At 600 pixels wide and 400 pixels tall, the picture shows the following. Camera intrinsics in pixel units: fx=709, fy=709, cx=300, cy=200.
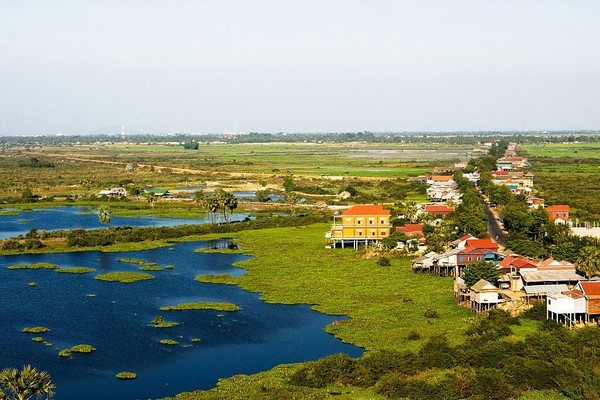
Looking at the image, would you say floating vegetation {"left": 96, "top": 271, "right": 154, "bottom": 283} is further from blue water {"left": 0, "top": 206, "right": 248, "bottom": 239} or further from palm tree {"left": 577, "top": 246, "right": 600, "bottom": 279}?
palm tree {"left": 577, "top": 246, "right": 600, "bottom": 279}

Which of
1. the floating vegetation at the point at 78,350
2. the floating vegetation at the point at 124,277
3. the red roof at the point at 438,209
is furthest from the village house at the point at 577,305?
the red roof at the point at 438,209

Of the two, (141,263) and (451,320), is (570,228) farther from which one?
(141,263)

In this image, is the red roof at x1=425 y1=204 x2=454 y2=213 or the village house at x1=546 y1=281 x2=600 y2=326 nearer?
the village house at x1=546 y1=281 x2=600 y2=326

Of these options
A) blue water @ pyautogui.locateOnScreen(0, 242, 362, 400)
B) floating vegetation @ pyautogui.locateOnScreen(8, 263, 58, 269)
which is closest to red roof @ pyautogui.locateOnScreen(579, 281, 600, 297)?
blue water @ pyautogui.locateOnScreen(0, 242, 362, 400)

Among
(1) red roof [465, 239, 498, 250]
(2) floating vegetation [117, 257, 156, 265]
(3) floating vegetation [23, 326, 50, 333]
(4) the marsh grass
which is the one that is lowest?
(2) floating vegetation [117, 257, 156, 265]

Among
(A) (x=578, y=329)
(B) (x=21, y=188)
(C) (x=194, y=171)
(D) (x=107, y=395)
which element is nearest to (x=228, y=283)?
(D) (x=107, y=395)
